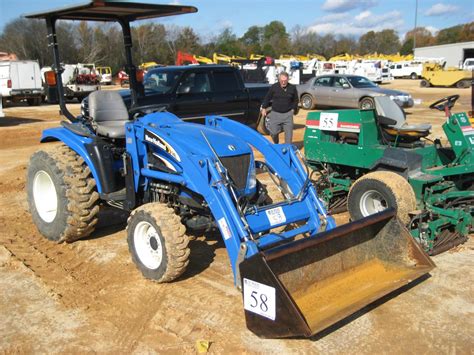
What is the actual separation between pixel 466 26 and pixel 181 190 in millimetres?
86503

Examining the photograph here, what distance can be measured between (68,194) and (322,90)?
15.3 meters

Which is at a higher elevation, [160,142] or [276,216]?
[160,142]

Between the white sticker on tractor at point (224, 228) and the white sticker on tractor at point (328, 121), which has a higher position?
the white sticker on tractor at point (328, 121)

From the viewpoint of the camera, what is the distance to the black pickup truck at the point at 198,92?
31.7 ft

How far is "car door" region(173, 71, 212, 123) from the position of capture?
32.0 feet

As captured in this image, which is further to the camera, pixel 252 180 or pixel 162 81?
pixel 162 81

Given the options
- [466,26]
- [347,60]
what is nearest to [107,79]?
[347,60]

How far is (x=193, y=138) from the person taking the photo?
4250 millimetres

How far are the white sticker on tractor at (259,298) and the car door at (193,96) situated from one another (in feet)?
21.3

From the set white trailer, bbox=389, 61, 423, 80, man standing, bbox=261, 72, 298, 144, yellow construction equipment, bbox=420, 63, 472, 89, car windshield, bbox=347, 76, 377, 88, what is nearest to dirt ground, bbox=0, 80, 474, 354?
man standing, bbox=261, 72, 298, 144

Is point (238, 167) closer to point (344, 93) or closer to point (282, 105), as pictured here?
point (282, 105)

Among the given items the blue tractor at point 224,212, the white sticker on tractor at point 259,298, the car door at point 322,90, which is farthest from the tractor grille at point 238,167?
the car door at point 322,90

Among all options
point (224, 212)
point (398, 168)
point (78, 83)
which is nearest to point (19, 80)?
point (78, 83)

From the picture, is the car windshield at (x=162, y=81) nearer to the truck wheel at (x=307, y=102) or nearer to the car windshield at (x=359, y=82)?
the car windshield at (x=359, y=82)
